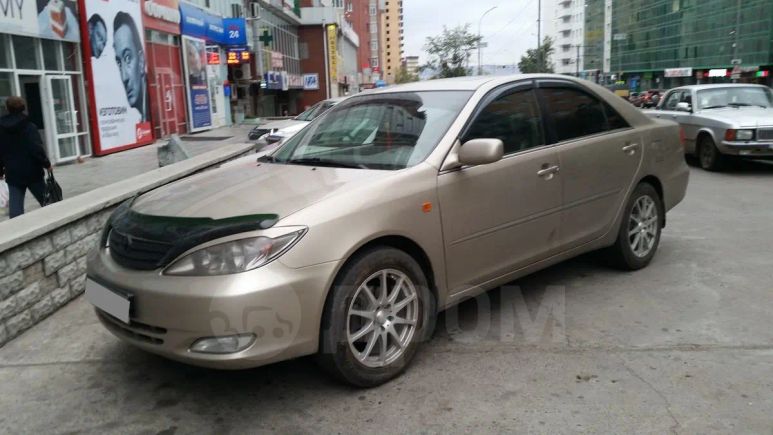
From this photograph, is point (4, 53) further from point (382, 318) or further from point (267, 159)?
point (382, 318)

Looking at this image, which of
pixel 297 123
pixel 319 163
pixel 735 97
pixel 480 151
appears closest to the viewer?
pixel 480 151

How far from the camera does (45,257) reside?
14.9 feet

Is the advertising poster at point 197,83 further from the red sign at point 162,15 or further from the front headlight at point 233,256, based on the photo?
the front headlight at point 233,256

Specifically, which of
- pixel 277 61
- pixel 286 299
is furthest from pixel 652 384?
pixel 277 61

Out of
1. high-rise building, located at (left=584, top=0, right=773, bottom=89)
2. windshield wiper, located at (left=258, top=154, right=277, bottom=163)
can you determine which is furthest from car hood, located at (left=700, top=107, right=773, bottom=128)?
high-rise building, located at (left=584, top=0, right=773, bottom=89)

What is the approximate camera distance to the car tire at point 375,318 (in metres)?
3.21

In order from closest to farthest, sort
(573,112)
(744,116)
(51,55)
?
1. (573,112)
2. (744,116)
3. (51,55)

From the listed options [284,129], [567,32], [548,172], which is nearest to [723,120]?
[548,172]

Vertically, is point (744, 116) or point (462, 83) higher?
point (462, 83)

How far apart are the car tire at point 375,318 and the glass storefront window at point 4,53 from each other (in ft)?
42.4

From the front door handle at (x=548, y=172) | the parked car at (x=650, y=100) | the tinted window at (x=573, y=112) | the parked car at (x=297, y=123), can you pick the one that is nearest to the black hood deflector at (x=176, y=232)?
the front door handle at (x=548, y=172)

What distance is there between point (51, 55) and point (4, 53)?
6.39 feet

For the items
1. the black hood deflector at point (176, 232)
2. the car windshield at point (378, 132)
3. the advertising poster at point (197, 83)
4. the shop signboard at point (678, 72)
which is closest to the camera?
the black hood deflector at point (176, 232)

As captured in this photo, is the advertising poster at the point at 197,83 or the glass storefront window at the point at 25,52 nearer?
the glass storefront window at the point at 25,52
